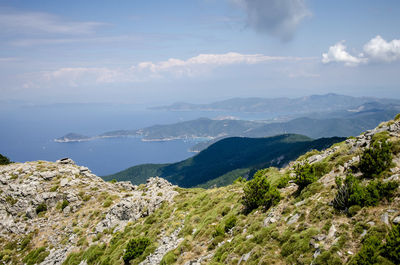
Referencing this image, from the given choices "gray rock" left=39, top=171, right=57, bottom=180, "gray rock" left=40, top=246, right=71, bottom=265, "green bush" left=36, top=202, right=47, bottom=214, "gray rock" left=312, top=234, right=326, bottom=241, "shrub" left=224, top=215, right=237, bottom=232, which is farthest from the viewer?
"gray rock" left=39, top=171, right=57, bottom=180

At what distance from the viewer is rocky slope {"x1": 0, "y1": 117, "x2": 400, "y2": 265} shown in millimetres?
11094

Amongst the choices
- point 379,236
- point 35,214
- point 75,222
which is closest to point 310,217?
point 379,236

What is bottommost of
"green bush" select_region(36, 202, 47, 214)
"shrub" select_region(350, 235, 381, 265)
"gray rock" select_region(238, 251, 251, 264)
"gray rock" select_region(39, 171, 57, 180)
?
"green bush" select_region(36, 202, 47, 214)

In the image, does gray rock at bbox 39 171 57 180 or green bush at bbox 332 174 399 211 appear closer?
green bush at bbox 332 174 399 211

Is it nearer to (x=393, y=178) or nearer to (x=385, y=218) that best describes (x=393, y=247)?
(x=385, y=218)

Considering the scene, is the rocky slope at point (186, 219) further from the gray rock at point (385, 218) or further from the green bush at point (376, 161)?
the green bush at point (376, 161)

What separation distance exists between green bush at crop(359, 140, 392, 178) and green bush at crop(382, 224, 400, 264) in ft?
17.3

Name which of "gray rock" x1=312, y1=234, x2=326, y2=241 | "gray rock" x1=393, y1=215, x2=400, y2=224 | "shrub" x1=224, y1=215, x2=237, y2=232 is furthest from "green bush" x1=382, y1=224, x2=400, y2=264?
"shrub" x1=224, y1=215, x2=237, y2=232

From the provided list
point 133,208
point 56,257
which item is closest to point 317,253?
point 133,208

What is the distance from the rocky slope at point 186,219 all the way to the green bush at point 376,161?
0.43m

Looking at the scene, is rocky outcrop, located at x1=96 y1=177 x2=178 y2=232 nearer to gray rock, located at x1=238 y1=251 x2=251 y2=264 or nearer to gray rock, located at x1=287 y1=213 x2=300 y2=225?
gray rock, located at x1=238 y1=251 x2=251 y2=264

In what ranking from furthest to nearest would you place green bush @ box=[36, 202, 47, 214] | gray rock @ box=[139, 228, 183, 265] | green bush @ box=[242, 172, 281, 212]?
green bush @ box=[36, 202, 47, 214]
gray rock @ box=[139, 228, 183, 265]
green bush @ box=[242, 172, 281, 212]

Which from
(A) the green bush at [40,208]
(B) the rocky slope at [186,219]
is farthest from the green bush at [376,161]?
(A) the green bush at [40,208]

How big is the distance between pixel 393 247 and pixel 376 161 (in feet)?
21.4
